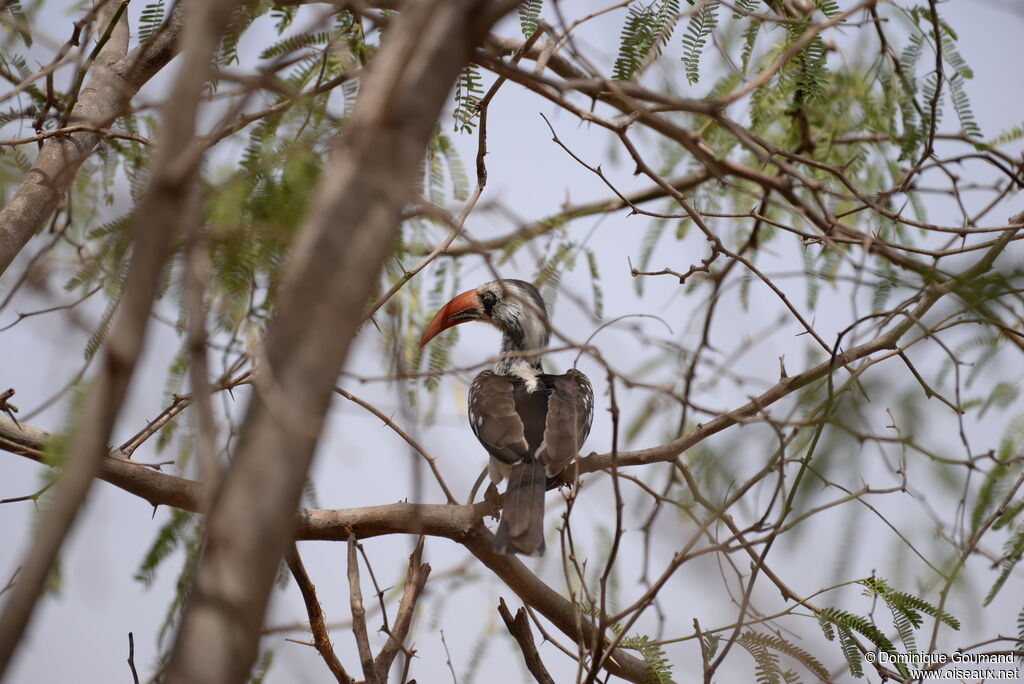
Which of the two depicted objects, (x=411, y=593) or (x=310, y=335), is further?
(x=411, y=593)

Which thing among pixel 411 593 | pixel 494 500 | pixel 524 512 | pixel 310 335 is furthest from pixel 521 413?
pixel 310 335

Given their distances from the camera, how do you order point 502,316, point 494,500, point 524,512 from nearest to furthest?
point 524,512 → point 494,500 → point 502,316

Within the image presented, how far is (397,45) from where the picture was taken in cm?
96

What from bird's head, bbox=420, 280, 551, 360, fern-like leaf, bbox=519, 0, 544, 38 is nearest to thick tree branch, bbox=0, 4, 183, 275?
fern-like leaf, bbox=519, 0, 544, 38

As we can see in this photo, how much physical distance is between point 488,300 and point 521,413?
43.5 inches

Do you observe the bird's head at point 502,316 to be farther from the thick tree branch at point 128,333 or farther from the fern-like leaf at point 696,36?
the thick tree branch at point 128,333

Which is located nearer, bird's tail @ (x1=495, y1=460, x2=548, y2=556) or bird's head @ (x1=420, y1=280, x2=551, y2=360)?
bird's tail @ (x1=495, y1=460, x2=548, y2=556)

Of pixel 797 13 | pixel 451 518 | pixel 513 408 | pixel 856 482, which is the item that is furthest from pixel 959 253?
pixel 513 408

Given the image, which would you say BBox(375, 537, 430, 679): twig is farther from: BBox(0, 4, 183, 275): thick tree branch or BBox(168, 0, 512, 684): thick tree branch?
BBox(168, 0, 512, 684): thick tree branch

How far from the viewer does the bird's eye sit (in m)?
4.76

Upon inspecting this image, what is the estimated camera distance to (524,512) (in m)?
2.97

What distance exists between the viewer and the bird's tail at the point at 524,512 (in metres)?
2.79

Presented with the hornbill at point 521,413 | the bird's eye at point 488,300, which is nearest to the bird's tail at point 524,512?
the hornbill at point 521,413

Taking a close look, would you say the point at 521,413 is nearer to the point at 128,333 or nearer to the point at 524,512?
the point at 524,512
